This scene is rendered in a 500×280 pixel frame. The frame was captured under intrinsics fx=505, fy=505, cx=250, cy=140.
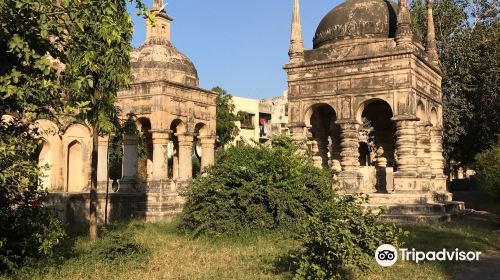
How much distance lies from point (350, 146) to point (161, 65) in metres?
7.80

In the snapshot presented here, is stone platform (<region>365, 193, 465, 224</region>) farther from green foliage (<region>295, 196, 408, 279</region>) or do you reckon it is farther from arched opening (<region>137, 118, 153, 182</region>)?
arched opening (<region>137, 118, 153, 182</region>)

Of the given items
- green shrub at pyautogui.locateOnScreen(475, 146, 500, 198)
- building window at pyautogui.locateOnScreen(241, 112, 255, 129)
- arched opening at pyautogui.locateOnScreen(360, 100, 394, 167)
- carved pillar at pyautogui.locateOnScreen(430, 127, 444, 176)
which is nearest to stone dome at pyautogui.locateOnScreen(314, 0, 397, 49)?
arched opening at pyautogui.locateOnScreen(360, 100, 394, 167)

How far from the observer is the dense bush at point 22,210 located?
638 centimetres

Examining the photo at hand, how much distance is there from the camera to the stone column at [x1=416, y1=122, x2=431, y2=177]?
16.1 meters

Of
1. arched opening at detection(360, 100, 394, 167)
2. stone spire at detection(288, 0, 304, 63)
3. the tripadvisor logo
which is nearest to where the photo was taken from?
the tripadvisor logo

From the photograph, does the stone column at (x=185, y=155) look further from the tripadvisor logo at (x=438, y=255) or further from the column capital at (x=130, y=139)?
the tripadvisor logo at (x=438, y=255)

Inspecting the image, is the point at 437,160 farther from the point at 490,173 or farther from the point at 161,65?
the point at 161,65

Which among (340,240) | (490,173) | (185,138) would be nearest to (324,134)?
(185,138)

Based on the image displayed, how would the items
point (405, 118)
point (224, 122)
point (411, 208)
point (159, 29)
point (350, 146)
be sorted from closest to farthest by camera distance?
1. point (411, 208)
2. point (405, 118)
3. point (350, 146)
4. point (159, 29)
5. point (224, 122)

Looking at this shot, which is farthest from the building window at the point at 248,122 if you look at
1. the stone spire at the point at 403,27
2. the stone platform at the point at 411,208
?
the stone platform at the point at 411,208

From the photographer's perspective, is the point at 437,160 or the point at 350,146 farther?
the point at 437,160

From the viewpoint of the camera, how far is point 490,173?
15.0 m

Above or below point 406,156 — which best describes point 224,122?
above

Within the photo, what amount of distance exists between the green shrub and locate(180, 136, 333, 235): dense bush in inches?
202
